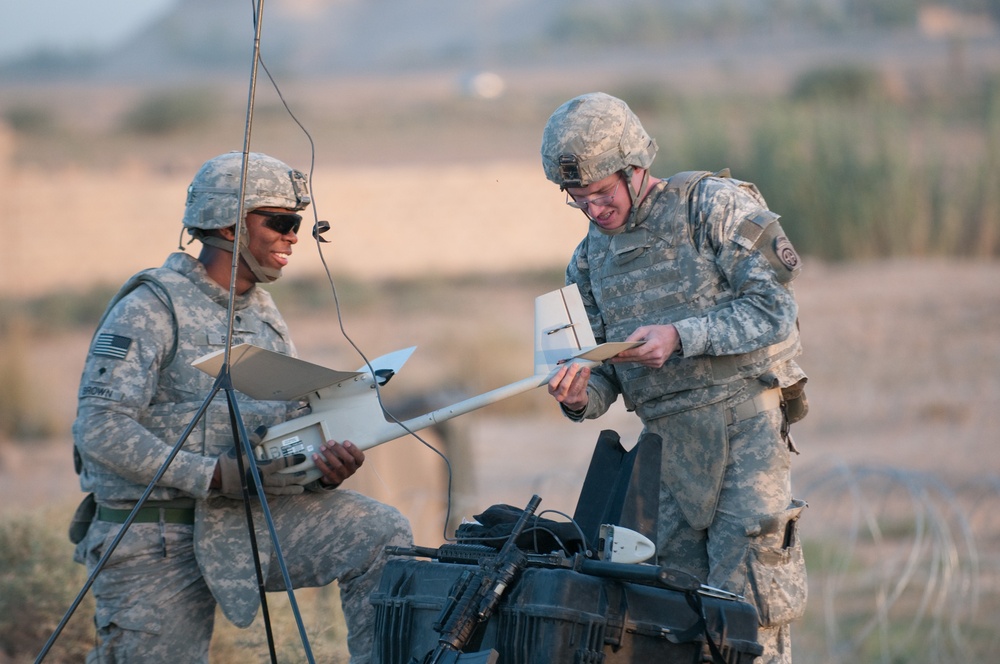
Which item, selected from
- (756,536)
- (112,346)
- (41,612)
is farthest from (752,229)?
(41,612)

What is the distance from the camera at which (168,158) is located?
4828 centimetres

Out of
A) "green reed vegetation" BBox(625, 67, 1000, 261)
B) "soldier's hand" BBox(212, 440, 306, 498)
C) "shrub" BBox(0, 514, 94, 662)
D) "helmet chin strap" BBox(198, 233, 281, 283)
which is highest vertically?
"green reed vegetation" BBox(625, 67, 1000, 261)

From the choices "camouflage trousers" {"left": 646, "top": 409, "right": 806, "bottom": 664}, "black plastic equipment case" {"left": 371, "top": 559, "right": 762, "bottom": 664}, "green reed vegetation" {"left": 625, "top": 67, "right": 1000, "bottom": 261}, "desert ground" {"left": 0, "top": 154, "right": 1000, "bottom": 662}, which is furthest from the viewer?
"green reed vegetation" {"left": 625, "top": 67, "right": 1000, "bottom": 261}

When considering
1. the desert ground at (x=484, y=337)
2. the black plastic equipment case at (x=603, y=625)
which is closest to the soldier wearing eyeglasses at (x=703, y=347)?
the black plastic equipment case at (x=603, y=625)

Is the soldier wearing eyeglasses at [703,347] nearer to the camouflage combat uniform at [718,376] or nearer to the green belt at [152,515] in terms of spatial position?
the camouflage combat uniform at [718,376]

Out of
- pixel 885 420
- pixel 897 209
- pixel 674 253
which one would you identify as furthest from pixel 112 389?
pixel 897 209

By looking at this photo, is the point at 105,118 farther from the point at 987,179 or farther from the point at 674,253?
the point at 674,253

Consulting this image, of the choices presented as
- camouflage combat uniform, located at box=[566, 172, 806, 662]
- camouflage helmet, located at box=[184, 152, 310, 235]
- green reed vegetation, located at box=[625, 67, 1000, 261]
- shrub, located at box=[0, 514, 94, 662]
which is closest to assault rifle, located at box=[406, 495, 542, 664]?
camouflage combat uniform, located at box=[566, 172, 806, 662]

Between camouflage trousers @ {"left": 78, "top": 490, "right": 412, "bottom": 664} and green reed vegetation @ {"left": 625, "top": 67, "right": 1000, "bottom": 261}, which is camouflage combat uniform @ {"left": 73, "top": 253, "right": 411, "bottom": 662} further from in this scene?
green reed vegetation @ {"left": 625, "top": 67, "right": 1000, "bottom": 261}

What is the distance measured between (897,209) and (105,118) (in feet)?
159

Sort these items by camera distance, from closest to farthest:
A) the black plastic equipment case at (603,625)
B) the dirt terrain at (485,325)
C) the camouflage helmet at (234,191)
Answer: the black plastic equipment case at (603,625), the camouflage helmet at (234,191), the dirt terrain at (485,325)

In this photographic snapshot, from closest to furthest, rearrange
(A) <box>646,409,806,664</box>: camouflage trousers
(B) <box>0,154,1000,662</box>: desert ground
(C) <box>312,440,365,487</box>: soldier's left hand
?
(A) <box>646,409,806,664</box>: camouflage trousers, (C) <box>312,440,365,487</box>: soldier's left hand, (B) <box>0,154,1000,662</box>: desert ground

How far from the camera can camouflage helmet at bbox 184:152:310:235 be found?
17.6ft

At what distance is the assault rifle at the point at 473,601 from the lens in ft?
12.8
